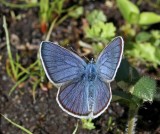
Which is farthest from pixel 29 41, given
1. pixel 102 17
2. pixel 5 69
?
pixel 102 17

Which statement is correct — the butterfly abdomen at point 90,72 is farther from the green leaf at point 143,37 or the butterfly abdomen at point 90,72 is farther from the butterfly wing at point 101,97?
the green leaf at point 143,37

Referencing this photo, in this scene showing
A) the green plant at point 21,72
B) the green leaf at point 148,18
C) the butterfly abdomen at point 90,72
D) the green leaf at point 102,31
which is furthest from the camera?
the green leaf at point 148,18

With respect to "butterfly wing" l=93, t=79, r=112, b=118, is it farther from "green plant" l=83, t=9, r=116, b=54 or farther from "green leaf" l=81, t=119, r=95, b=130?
"green plant" l=83, t=9, r=116, b=54

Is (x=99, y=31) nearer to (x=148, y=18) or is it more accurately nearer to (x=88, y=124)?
(x=148, y=18)

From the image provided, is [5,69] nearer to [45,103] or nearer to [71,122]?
[45,103]

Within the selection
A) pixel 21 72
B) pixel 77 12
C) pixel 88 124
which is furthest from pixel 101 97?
pixel 77 12

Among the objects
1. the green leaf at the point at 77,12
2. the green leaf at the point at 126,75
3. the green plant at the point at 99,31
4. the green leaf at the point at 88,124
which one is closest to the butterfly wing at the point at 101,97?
the green leaf at the point at 126,75

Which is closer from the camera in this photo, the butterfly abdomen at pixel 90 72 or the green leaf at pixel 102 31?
the butterfly abdomen at pixel 90 72
